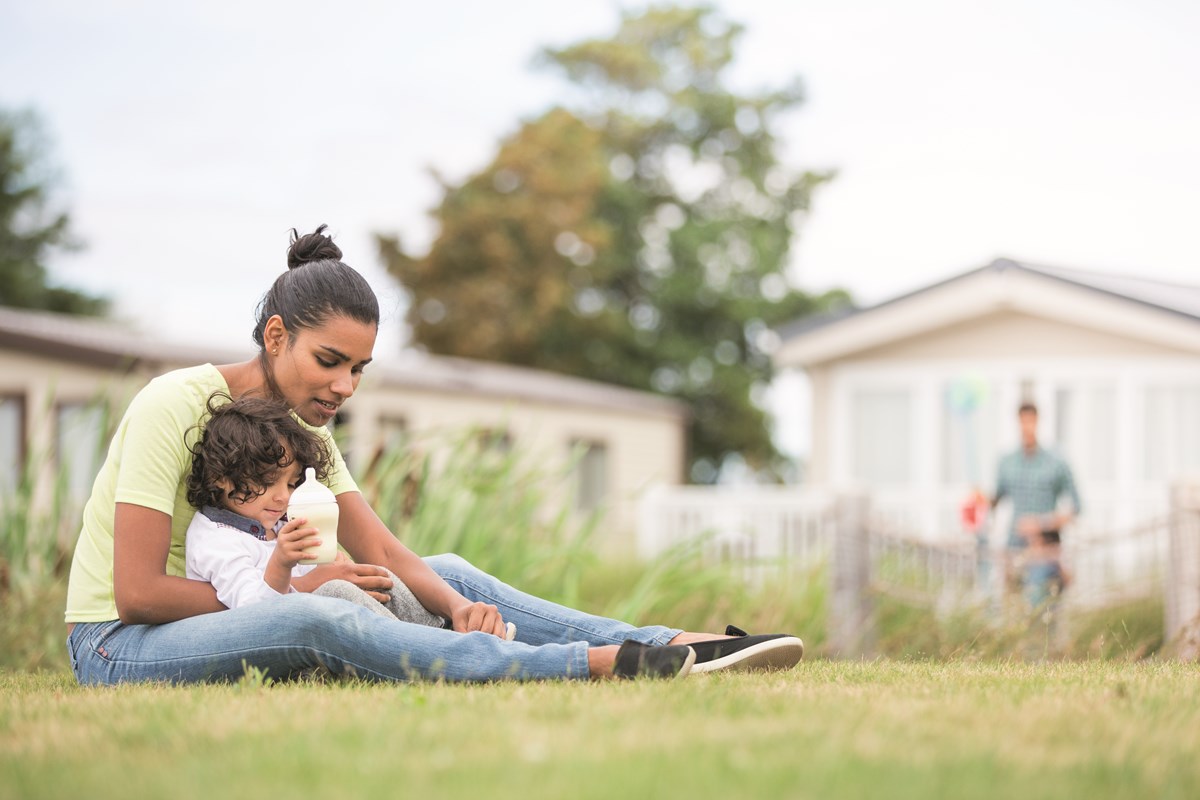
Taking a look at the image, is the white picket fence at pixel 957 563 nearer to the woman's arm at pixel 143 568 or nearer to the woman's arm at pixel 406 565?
the woman's arm at pixel 406 565

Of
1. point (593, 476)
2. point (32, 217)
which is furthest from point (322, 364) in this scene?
point (32, 217)

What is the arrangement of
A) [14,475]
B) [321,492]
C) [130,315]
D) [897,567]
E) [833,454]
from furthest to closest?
[130,315], [833,454], [14,475], [897,567], [321,492]

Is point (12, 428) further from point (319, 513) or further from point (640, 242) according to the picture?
point (640, 242)

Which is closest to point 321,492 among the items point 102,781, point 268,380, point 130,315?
point 268,380

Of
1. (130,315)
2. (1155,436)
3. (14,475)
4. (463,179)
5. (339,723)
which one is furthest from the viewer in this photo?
(130,315)

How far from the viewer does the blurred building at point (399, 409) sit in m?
9.14

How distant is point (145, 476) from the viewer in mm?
3760

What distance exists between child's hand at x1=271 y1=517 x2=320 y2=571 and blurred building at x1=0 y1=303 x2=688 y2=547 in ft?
9.82

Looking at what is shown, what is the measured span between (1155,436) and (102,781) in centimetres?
1333

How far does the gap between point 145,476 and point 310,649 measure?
0.62m

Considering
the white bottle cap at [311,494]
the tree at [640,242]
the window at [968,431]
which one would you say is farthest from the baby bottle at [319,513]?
the tree at [640,242]

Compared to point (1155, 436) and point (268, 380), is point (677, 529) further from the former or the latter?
point (268, 380)

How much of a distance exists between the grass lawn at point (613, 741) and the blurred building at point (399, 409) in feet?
11.4

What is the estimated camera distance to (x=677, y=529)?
15.0 m
